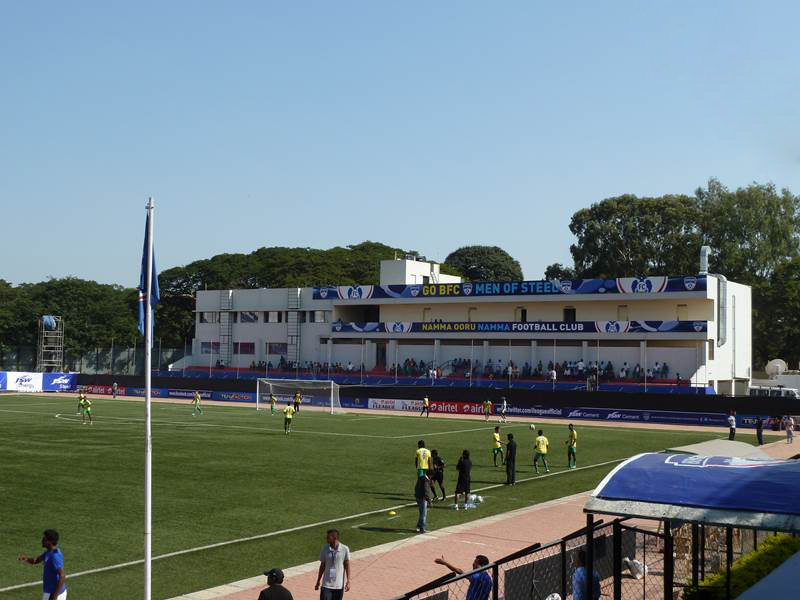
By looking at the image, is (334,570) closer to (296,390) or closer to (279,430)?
(279,430)

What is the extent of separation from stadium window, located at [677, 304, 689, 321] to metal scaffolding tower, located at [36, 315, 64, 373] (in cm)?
6246

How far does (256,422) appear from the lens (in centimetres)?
5272

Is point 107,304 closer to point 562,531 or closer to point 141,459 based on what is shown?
point 141,459

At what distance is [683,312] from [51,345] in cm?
6577

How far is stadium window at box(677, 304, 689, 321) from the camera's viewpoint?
71.1m

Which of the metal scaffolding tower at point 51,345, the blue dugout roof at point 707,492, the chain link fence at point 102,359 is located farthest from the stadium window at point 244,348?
the blue dugout roof at point 707,492

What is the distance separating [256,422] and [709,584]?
43971 mm

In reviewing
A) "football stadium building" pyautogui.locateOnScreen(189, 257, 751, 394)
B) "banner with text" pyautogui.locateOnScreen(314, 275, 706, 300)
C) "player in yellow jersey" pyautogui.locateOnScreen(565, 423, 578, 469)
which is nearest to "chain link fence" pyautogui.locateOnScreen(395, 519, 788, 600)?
"player in yellow jersey" pyautogui.locateOnScreen(565, 423, 578, 469)

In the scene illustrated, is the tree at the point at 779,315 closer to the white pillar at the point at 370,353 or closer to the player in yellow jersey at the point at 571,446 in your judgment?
the white pillar at the point at 370,353

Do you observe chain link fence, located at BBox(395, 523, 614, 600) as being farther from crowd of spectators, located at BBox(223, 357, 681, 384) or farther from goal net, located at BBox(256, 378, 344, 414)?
goal net, located at BBox(256, 378, 344, 414)

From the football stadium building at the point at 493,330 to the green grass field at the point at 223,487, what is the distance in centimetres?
2041

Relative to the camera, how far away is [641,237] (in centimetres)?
9875

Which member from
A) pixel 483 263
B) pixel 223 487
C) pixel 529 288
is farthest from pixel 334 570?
pixel 483 263

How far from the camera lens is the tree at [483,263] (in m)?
145
